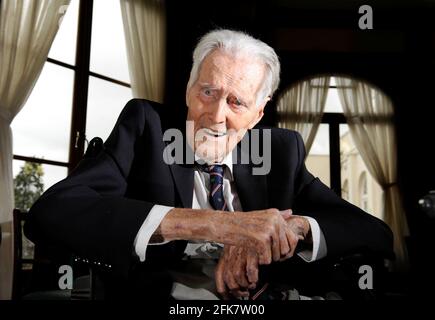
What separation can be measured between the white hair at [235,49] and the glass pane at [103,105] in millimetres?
1823

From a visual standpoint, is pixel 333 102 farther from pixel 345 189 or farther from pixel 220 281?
pixel 220 281

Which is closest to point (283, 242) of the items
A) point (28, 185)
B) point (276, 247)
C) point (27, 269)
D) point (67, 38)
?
point (276, 247)

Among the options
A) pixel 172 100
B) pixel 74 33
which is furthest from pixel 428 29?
pixel 74 33

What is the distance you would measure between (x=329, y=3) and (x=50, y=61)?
2.87 metres

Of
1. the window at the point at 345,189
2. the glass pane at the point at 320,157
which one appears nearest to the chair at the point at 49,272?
the glass pane at the point at 320,157

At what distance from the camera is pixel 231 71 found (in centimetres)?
123

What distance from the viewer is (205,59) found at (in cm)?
126

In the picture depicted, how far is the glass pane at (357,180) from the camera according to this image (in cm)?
461

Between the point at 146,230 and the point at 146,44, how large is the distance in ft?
8.09

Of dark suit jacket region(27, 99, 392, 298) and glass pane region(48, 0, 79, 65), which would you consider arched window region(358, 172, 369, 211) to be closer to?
glass pane region(48, 0, 79, 65)

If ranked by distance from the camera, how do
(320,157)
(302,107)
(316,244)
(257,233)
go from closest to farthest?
(257,233), (316,244), (320,157), (302,107)

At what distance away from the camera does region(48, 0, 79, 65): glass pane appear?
10.3ft

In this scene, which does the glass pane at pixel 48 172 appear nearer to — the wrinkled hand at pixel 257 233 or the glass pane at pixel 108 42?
the glass pane at pixel 108 42
